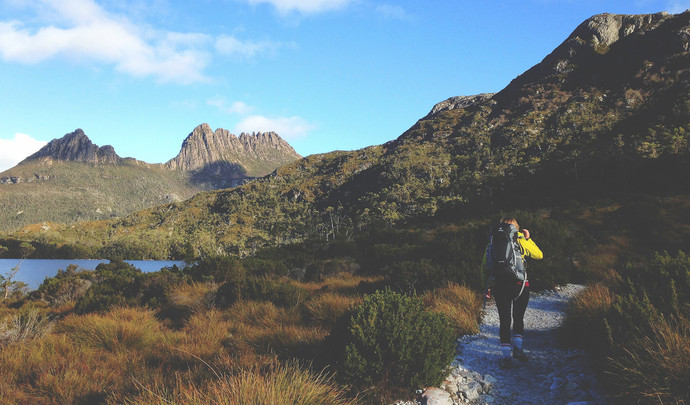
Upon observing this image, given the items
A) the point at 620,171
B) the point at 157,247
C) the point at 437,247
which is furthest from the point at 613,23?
the point at 157,247

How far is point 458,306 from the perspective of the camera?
6.52 meters

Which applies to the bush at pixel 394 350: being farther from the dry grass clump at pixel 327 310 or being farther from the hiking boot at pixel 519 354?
the dry grass clump at pixel 327 310

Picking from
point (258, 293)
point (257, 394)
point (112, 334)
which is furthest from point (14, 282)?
point (257, 394)

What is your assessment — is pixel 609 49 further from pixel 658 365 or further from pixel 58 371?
pixel 58 371

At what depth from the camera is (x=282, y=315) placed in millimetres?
6613

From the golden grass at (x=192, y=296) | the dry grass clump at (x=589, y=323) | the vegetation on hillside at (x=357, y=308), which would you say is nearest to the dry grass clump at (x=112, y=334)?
the vegetation on hillside at (x=357, y=308)

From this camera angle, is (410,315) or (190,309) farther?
(190,309)

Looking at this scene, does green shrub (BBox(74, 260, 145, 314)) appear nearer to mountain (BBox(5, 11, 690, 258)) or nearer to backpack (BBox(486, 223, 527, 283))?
backpack (BBox(486, 223, 527, 283))

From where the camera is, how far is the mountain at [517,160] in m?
39.8

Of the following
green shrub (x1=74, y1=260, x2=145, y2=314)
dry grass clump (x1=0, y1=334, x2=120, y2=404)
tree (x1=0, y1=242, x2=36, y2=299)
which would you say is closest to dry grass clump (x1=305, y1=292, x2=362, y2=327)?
dry grass clump (x1=0, y1=334, x2=120, y2=404)

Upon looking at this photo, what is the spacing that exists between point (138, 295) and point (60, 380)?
8.33 m

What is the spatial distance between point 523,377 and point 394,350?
177cm

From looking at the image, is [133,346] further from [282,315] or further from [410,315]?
[410,315]

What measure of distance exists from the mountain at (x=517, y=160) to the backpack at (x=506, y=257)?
90.9 ft
